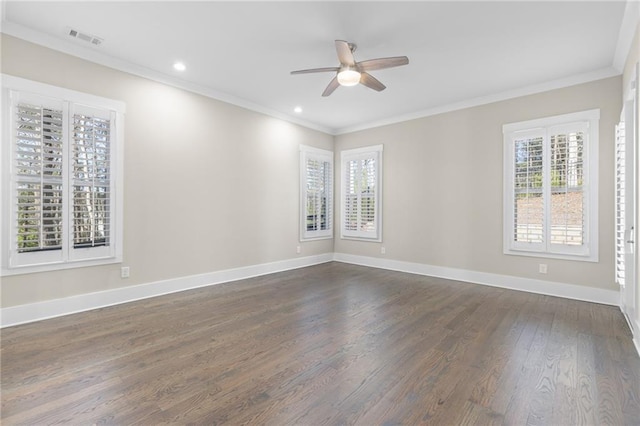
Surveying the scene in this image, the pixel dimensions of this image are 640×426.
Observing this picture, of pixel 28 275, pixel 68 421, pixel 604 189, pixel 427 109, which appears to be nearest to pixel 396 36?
pixel 427 109

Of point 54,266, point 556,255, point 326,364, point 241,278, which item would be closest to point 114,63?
point 54,266

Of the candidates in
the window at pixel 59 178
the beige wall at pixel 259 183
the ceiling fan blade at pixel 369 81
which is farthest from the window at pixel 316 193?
the window at pixel 59 178

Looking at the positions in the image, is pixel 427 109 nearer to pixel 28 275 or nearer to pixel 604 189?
pixel 604 189

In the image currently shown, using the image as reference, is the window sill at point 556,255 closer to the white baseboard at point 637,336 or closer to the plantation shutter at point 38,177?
the white baseboard at point 637,336

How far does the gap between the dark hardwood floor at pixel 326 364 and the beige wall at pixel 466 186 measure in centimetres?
80

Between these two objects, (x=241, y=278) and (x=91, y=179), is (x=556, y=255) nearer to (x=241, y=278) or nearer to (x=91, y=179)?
(x=241, y=278)

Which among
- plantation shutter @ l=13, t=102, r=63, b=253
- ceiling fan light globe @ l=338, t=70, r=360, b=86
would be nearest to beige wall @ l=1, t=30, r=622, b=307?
plantation shutter @ l=13, t=102, r=63, b=253

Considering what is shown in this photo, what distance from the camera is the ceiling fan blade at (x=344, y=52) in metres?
2.76

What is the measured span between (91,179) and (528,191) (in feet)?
18.6

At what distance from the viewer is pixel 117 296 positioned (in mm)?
3680

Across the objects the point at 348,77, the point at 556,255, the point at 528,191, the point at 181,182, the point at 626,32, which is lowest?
the point at 556,255

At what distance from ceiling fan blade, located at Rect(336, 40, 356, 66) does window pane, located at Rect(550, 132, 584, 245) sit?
313 centimetres

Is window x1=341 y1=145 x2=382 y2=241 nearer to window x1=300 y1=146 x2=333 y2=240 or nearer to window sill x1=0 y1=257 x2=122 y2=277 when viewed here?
window x1=300 y1=146 x2=333 y2=240

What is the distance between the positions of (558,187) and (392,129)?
2.86 meters
